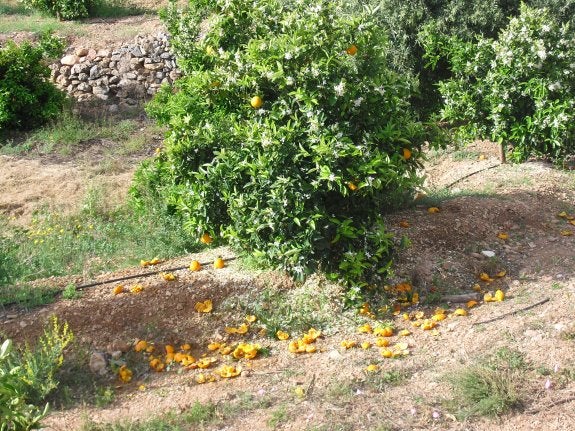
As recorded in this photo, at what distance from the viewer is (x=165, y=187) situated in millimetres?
5758

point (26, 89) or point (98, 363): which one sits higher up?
point (26, 89)

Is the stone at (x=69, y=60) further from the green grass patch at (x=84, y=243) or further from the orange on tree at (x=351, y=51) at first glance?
the orange on tree at (x=351, y=51)

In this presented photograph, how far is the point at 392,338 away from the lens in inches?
174

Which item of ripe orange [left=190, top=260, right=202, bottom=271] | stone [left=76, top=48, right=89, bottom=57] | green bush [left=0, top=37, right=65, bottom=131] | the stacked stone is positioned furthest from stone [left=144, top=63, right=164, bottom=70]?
ripe orange [left=190, top=260, right=202, bottom=271]

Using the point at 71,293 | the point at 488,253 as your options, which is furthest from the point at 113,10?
the point at 488,253

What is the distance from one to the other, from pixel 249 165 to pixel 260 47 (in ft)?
2.49

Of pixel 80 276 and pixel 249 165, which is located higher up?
pixel 249 165

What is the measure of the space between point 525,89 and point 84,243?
4.29 m

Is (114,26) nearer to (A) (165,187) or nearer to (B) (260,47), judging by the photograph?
(A) (165,187)

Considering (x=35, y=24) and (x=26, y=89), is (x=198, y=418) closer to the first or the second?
(x=26, y=89)

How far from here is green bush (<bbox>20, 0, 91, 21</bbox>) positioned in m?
11.8

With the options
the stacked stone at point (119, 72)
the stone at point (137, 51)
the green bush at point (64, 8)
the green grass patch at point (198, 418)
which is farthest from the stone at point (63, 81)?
the green grass patch at point (198, 418)

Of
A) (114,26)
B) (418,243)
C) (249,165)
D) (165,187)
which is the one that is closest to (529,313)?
(418,243)

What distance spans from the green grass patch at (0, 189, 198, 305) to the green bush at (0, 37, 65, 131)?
2.53 metres
